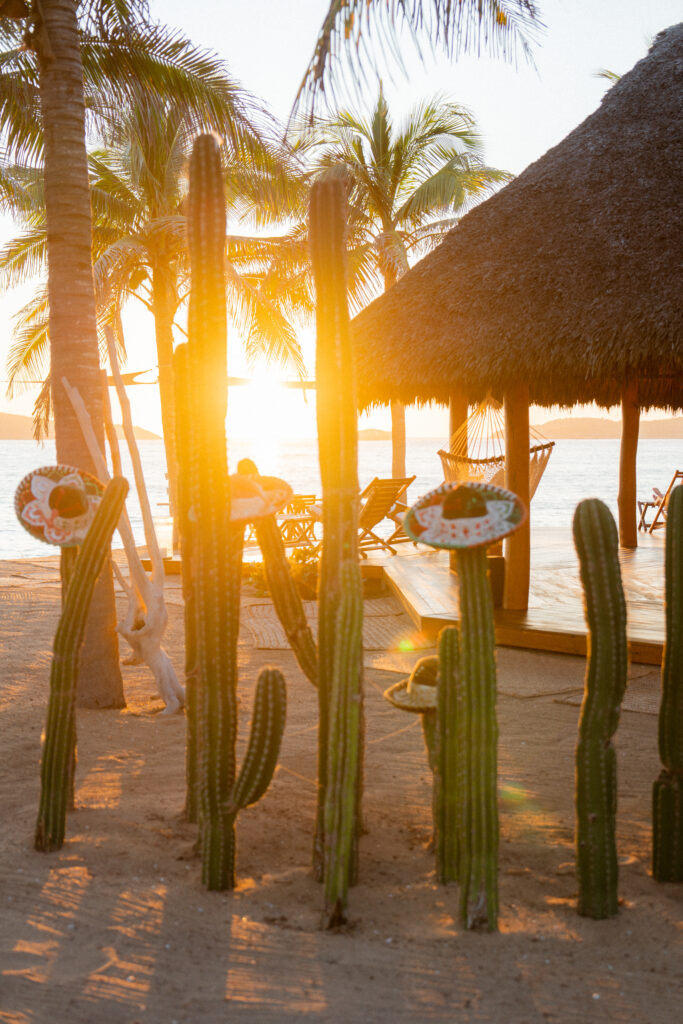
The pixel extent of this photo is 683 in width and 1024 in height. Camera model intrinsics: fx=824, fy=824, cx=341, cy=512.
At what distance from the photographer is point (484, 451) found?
1152cm

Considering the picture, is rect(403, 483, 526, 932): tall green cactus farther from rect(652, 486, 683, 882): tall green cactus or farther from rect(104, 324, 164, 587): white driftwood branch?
rect(104, 324, 164, 587): white driftwood branch

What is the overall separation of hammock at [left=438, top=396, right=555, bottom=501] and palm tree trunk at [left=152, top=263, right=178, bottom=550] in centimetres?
574

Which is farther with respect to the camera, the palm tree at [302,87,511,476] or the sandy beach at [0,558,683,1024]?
the palm tree at [302,87,511,476]

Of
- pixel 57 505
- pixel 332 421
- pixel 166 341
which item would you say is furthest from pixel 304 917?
pixel 166 341

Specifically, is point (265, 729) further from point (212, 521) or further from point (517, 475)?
point (517, 475)

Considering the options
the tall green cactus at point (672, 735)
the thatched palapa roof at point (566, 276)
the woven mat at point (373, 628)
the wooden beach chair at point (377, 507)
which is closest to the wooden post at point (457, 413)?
the wooden beach chair at point (377, 507)

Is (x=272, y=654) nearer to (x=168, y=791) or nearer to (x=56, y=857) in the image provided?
(x=168, y=791)

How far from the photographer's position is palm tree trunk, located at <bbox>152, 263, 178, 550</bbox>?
1498 centimetres

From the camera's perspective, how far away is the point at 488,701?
2.40 meters

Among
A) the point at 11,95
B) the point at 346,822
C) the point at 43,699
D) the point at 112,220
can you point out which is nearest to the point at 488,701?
the point at 346,822

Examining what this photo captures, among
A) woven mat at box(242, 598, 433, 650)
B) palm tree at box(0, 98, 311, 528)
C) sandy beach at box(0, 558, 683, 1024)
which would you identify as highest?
palm tree at box(0, 98, 311, 528)

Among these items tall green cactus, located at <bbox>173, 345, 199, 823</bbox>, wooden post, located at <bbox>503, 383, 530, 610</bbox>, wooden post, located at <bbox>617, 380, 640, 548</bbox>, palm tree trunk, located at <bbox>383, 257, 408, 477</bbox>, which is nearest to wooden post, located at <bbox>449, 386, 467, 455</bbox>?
wooden post, located at <bbox>617, 380, 640, 548</bbox>

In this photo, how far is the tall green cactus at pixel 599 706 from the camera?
2.50 meters

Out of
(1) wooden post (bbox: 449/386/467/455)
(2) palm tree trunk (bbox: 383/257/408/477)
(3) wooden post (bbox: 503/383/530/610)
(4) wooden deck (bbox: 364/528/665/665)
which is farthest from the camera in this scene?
(2) palm tree trunk (bbox: 383/257/408/477)
